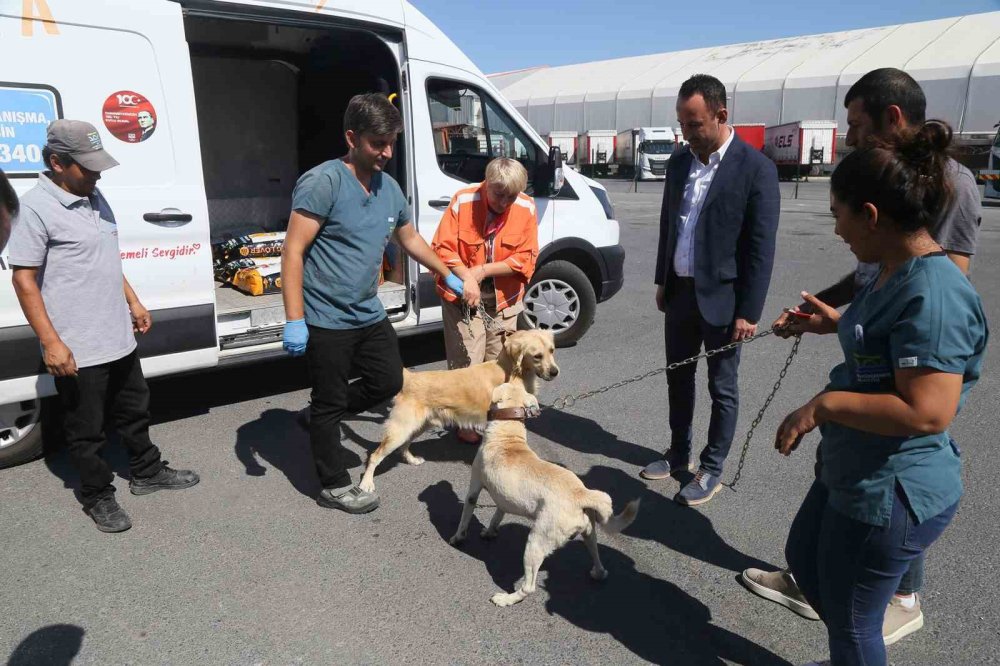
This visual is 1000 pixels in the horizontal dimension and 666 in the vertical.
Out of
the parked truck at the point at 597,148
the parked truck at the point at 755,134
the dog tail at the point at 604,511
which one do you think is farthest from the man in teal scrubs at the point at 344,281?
the parked truck at the point at 597,148

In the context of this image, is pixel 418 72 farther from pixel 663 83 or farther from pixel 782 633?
pixel 663 83

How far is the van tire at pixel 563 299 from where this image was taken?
5.82 m

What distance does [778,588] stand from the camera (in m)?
2.74

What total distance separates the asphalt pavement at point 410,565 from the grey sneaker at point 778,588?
0.04 meters

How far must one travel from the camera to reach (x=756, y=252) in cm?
318

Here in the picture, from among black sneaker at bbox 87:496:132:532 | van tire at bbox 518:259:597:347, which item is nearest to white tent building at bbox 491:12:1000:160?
van tire at bbox 518:259:597:347

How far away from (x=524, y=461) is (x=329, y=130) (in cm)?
491

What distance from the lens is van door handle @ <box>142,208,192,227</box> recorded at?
151 inches

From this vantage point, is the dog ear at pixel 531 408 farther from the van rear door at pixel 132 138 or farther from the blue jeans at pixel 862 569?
the van rear door at pixel 132 138

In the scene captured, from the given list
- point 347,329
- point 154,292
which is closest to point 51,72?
point 154,292

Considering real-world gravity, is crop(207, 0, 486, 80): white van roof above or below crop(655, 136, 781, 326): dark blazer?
above

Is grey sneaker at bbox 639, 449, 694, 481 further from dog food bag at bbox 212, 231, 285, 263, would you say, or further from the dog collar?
dog food bag at bbox 212, 231, 285, 263

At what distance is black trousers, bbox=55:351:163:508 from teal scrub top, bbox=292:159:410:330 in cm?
102

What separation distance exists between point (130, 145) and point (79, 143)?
96cm
